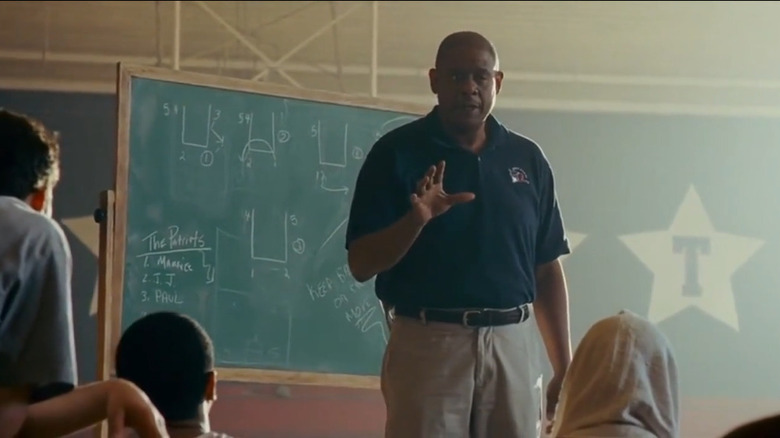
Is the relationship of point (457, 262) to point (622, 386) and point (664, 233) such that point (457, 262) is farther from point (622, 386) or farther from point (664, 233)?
point (664, 233)

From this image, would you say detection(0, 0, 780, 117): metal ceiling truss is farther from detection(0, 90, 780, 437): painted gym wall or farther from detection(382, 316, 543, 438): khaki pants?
detection(382, 316, 543, 438): khaki pants

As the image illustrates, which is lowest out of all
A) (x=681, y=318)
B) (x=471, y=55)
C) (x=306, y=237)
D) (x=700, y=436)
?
(x=700, y=436)

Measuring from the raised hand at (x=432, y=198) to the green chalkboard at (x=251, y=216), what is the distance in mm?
1463

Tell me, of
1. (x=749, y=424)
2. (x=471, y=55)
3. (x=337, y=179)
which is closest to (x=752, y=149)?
(x=337, y=179)

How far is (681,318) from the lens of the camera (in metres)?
9.25

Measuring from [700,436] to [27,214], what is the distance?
696 centimetres

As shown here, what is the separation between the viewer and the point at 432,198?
2160 millimetres

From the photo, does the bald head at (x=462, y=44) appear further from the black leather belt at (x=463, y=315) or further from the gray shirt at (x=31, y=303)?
the gray shirt at (x=31, y=303)

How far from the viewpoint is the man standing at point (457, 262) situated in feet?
7.45

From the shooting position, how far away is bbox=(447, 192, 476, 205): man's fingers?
7.16 feet

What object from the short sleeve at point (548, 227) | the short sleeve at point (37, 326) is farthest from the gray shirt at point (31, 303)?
the short sleeve at point (548, 227)

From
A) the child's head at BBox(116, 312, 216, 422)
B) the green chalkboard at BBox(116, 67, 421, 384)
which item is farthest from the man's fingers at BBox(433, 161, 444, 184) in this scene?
the green chalkboard at BBox(116, 67, 421, 384)

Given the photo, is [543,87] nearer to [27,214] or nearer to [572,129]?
[572,129]

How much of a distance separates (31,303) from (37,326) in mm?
40
